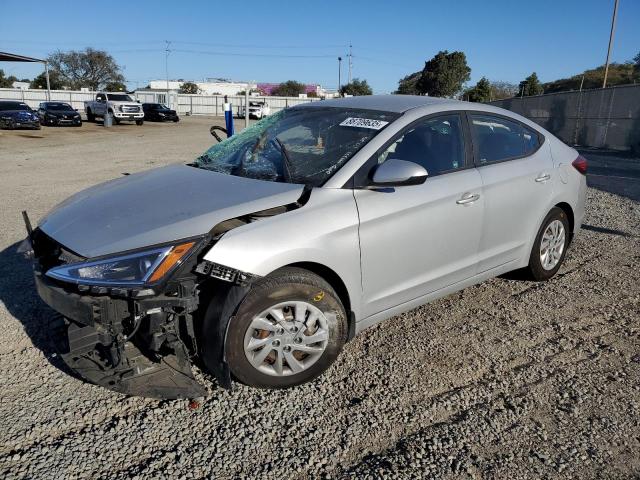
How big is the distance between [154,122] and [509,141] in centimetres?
4194

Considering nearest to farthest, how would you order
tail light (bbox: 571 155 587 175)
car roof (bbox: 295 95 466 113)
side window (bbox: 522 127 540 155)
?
1. car roof (bbox: 295 95 466 113)
2. side window (bbox: 522 127 540 155)
3. tail light (bbox: 571 155 587 175)

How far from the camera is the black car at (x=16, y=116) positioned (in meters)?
27.9

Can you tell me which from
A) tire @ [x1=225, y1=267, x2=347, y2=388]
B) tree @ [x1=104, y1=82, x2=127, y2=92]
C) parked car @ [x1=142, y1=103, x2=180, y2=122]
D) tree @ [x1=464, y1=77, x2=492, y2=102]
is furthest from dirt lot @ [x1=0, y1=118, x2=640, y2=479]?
tree @ [x1=104, y1=82, x2=127, y2=92]

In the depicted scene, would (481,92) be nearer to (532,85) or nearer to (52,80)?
(532,85)

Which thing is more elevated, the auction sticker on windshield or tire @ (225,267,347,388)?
the auction sticker on windshield

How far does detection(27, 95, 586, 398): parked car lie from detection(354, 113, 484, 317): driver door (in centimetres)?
1

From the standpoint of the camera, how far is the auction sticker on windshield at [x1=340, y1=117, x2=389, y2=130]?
3.59 meters

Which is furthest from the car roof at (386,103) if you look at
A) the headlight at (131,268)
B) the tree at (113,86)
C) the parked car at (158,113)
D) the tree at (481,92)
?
the tree at (113,86)

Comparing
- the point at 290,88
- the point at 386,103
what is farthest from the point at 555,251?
the point at 290,88

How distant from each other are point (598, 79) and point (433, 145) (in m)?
59.3

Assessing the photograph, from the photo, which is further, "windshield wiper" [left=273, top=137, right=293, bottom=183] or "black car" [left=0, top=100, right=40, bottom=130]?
"black car" [left=0, top=100, right=40, bottom=130]

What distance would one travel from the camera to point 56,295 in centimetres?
284

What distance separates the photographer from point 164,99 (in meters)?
58.4

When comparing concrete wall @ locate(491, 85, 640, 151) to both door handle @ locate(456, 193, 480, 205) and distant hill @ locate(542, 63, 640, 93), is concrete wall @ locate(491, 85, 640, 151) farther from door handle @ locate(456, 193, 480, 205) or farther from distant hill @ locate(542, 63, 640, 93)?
distant hill @ locate(542, 63, 640, 93)
